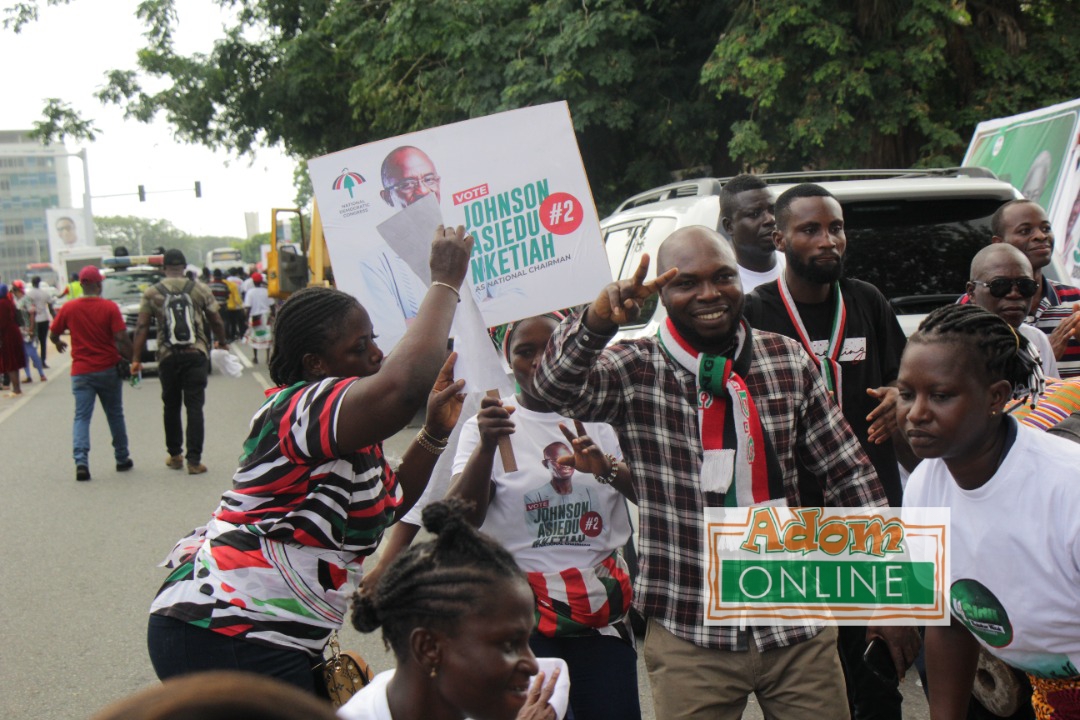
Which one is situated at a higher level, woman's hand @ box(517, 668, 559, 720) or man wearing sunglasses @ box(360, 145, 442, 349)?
man wearing sunglasses @ box(360, 145, 442, 349)

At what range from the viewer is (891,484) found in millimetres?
3852

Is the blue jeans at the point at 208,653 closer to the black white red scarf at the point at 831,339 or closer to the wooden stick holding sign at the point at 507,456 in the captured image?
the wooden stick holding sign at the point at 507,456

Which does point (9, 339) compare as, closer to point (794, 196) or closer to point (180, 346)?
point (180, 346)

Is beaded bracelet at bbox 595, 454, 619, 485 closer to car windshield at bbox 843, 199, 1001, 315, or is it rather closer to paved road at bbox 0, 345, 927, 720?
paved road at bbox 0, 345, 927, 720

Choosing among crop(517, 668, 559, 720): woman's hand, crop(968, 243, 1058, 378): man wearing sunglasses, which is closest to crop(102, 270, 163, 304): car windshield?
crop(968, 243, 1058, 378): man wearing sunglasses

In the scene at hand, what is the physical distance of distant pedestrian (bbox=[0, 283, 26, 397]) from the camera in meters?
17.3

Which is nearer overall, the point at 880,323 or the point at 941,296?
the point at 880,323

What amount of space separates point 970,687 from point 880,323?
139cm

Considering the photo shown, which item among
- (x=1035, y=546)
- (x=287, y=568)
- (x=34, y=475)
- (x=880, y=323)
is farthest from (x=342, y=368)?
(x=34, y=475)

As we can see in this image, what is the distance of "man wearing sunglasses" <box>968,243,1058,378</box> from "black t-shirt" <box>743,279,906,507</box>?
591 millimetres

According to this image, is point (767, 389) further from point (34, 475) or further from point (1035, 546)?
point (34, 475)

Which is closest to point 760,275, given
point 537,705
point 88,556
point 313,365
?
point 313,365

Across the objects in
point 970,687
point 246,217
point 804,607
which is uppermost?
point 246,217

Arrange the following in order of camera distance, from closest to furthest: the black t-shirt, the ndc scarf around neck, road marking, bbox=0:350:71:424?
the ndc scarf around neck
the black t-shirt
road marking, bbox=0:350:71:424
